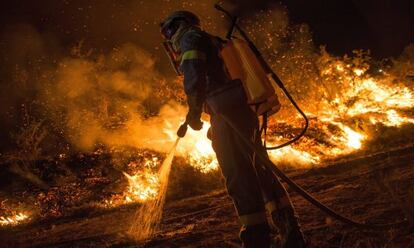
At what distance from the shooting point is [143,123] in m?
10.2

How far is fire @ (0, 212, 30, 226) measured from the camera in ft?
21.1

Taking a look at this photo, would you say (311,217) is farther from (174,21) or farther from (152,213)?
(152,213)

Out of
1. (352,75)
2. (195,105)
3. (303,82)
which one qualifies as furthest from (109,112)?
(195,105)

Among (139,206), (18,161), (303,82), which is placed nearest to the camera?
(139,206)

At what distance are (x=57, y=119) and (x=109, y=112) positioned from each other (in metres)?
1.65

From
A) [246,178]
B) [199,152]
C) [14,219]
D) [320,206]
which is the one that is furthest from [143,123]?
[320,206]

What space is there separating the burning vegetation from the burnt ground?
78 cm

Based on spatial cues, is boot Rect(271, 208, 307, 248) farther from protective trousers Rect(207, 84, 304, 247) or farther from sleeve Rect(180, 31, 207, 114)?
sleeve Rect(180, 31, 207, 114)

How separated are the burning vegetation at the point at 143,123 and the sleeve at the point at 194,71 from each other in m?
3.87

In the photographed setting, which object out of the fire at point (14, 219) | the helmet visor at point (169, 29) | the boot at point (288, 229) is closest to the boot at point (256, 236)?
the boot at point (288, 229)

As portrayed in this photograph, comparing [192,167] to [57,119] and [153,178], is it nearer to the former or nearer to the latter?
[153,178]

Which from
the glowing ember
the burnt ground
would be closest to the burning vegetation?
the glowing ember

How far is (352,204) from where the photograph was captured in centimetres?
373

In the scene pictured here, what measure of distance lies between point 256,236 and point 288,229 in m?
0.38
